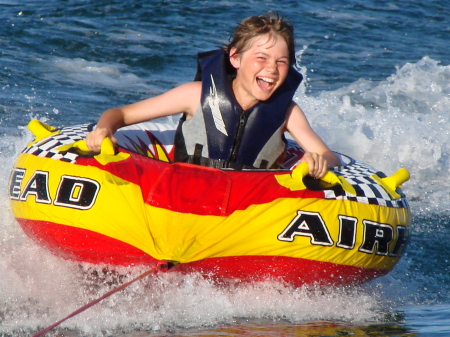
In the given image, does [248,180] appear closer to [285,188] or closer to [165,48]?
[285,188]

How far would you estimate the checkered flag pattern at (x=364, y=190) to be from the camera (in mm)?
3076

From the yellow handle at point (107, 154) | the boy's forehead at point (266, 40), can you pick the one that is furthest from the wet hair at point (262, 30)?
the yellow handle at point (107, 154)

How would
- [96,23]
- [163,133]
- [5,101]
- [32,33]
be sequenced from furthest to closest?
[96,23] → [32,33] → [5,101] → [163,133]

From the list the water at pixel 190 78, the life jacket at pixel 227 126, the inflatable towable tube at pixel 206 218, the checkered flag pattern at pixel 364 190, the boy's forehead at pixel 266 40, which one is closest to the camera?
the inflatable towable tube at pixel 206 218

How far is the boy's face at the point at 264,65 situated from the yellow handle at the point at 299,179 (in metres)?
0.60

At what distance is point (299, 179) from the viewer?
9.74ft

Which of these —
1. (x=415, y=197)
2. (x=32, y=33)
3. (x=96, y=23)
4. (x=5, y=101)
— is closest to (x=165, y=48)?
(x=96, y=23)

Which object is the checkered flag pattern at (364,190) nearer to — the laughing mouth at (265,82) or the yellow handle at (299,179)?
the yellow handle at (299,179)

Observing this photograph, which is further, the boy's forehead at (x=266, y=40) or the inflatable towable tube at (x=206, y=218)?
the boy's forehead at (x=266, y=40)

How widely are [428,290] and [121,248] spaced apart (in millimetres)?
1847

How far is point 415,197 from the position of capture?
5.40 metres

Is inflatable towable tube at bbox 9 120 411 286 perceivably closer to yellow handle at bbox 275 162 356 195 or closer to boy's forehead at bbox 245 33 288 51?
yellow handle at bbox 275 162 356 195

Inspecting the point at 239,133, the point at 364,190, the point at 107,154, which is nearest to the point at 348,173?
the point at 364,190

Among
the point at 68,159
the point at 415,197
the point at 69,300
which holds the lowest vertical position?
the point at 415,197
